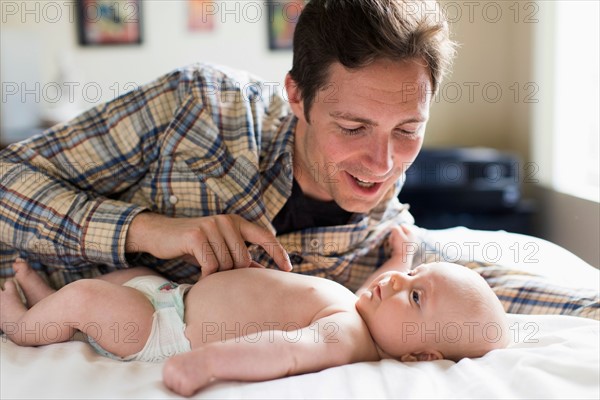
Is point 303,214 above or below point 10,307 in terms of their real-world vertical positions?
above

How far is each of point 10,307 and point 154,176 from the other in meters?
0.43

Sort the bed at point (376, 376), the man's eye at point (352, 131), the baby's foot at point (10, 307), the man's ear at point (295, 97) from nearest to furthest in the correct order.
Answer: the bed at point (376, 376)
the baby's foot at point (10, 307)
the man's eye at point (352, 131)
the man's ear at point (295, 97)

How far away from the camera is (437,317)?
119cm

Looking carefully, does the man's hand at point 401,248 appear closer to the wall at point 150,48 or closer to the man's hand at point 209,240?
the man's hand at point 209,240

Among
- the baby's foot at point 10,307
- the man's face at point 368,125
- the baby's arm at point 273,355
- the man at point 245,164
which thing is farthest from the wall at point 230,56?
the baby's arm at point 273,355

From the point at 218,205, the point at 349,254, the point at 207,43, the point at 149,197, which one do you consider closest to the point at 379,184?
the point at 349,254

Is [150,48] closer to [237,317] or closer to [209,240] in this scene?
[209,240]

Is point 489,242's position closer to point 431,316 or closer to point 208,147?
point 431,316

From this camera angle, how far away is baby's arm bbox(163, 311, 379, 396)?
0.97 m

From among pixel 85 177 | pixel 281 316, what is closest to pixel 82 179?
pixel 85 177

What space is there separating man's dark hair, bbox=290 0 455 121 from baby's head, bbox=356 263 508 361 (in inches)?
18.3

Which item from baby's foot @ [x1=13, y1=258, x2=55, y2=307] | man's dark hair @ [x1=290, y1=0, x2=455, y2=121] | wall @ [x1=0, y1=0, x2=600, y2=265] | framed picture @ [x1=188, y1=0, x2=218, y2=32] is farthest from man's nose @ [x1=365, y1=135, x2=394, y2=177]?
framed picture @ [x1=188, y1=0, x2=218, y2=32]

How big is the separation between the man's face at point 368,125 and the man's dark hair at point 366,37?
2cm

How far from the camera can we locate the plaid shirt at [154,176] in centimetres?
147
